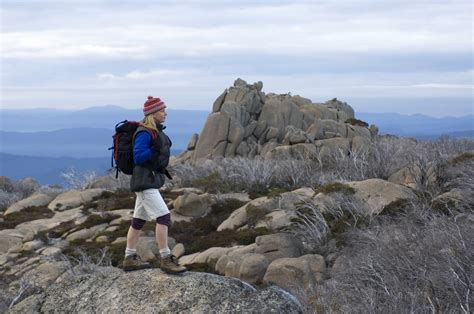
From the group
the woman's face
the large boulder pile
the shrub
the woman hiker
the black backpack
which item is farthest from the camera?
the large boulder pile

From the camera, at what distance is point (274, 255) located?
50.2ft

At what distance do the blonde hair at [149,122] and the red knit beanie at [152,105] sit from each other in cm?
6

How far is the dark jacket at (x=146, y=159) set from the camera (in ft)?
27.1

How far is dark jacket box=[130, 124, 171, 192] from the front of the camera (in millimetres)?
8266

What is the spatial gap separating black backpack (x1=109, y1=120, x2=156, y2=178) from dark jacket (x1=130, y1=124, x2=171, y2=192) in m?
0.10

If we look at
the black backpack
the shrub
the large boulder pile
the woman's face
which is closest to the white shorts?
the black backpack

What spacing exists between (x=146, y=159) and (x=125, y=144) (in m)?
0.37

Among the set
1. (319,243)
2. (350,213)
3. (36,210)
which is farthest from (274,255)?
(36,210)

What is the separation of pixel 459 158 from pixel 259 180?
661 cm

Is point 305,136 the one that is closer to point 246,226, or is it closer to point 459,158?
point 459,158

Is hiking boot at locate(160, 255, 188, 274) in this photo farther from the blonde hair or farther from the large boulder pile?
the large boulder pile

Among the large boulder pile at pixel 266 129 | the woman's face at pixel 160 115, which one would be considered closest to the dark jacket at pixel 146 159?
the woman's face at pixel 160 115

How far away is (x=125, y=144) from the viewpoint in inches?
332

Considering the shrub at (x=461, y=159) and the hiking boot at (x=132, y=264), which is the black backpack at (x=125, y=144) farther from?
the shrub at (x=461, y=159)
